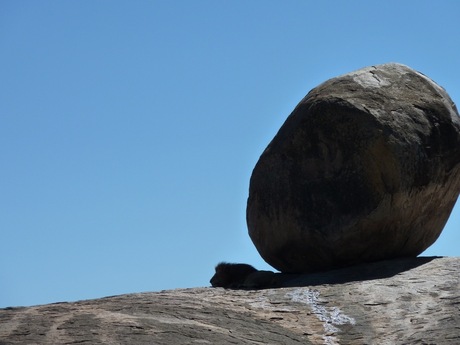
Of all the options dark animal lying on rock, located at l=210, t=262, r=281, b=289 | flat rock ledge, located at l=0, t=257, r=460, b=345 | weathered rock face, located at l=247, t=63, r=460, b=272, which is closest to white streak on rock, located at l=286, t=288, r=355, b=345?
flat rock ledge, located at l=0, t=257, r=460, b=345

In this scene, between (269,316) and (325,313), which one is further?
(325,313)

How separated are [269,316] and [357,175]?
2.38 m

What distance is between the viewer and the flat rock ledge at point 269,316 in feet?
24.8

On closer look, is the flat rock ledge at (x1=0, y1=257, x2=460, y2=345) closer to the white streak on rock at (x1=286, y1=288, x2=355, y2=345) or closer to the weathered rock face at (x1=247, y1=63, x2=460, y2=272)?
the white streak on rock at (x1=286, y1=288, x2=355, y2=345)

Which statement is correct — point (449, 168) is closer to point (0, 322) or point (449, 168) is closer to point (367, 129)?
point (367, 129)

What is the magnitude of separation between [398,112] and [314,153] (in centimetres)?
99

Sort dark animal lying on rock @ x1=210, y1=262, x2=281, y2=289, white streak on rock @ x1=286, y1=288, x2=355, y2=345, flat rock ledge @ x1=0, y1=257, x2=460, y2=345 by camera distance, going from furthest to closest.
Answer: dark animal lying on rock @ x1=210, y1=262, x2=281, y2=289, white streak on rock @ x1=286, y1=288, x2=355, y2=345, flat rock ledge @ x1=0, y1=257, x2=460, y2=345

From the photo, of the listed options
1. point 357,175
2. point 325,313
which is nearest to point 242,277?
point 357,175

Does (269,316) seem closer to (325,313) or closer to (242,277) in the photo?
(325,313)

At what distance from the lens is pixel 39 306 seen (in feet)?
27.8

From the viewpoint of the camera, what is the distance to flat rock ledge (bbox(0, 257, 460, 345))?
7570 millimetres

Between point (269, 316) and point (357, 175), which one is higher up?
point (357, 175)

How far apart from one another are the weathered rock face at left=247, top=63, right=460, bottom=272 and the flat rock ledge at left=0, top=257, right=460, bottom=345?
2.32ft

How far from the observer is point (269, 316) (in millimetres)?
8570
